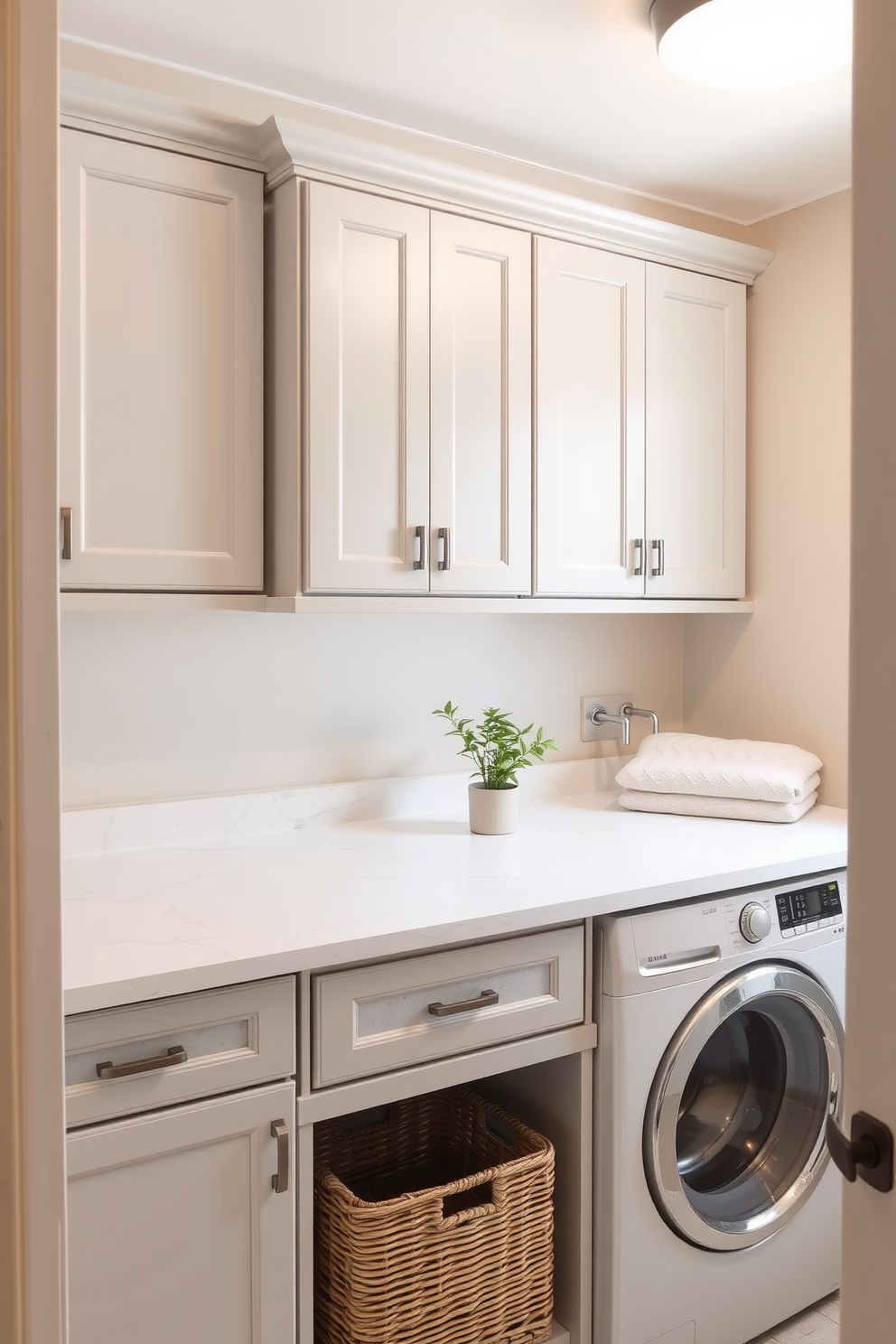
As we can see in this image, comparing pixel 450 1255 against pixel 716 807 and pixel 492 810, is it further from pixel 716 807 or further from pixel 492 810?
pixel 716 807

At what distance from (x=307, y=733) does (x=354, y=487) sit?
0.60 metres

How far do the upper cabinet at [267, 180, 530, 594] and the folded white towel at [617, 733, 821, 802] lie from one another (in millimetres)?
605

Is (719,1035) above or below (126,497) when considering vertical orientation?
below

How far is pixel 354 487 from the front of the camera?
1963 mm

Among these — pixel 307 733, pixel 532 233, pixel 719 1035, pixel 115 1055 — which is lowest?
pixel 719 1035

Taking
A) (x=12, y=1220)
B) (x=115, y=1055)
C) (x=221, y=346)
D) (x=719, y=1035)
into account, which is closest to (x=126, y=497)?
(x=221, y=346)

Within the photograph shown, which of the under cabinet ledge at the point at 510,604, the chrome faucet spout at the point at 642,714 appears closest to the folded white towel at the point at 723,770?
the chrome faucet spout at the point at 642,714

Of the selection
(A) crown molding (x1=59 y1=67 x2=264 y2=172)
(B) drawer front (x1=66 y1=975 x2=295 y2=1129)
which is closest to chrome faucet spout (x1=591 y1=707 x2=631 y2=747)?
(B) drawer front (x1=66 y1=975 x2=295 y2=1129)

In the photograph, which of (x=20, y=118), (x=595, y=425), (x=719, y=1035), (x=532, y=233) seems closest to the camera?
(x=20, y=118)

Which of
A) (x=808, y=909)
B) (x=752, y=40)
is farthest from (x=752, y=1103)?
(x=752, y=40)

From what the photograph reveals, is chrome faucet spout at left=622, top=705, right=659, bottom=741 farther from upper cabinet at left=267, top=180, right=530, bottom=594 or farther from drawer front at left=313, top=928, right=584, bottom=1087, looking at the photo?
drawer front at left=313, top=928, right=584, bottom=1087

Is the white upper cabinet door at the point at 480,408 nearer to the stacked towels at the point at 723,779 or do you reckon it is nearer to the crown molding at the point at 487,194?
the crown molding at the point at 487,194

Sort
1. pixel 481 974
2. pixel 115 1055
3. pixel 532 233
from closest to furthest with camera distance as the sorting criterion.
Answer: pixel 115 1055 < pixel 481 974 < pixel 532 233

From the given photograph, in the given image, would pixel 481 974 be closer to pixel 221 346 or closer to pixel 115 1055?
pixel 115 1055
